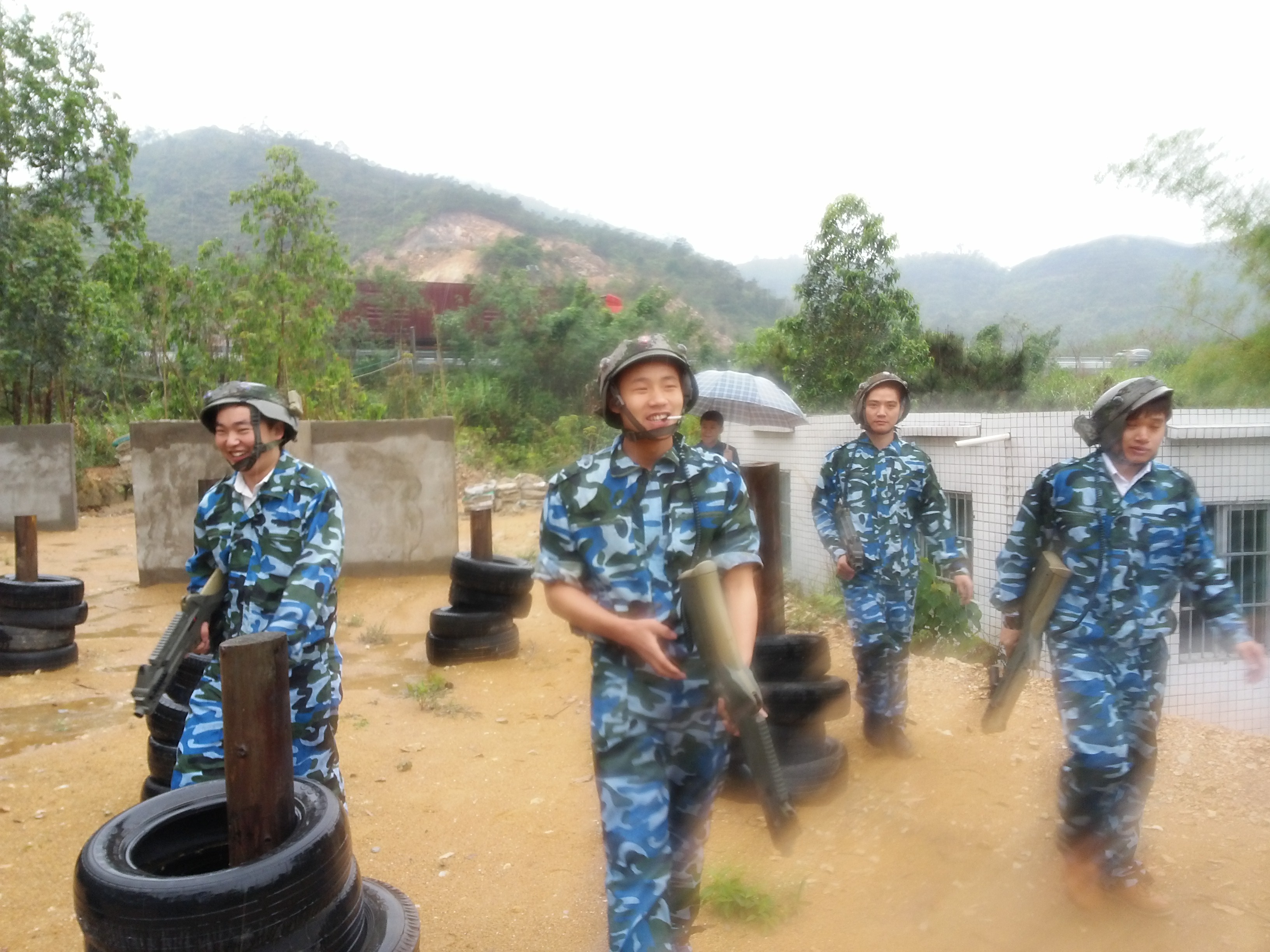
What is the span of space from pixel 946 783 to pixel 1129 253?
410 ft

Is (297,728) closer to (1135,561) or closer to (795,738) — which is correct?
(795,738)

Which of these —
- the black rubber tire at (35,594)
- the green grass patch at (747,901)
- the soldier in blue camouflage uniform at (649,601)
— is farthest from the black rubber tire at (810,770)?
the black rubber tire at (35,594)

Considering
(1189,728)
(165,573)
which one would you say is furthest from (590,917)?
(165,573)

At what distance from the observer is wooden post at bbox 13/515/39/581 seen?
7996 mm

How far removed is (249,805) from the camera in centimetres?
268

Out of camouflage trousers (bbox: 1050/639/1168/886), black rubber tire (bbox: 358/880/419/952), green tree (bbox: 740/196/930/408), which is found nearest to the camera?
black rubber tire (bbox: 358/880/419/952)

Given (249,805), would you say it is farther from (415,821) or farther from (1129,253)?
(1129,253)

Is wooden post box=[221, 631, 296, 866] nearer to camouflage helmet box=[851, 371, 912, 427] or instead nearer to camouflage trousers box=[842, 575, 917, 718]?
camouflage trousers box=[842, 575, 917, 718]

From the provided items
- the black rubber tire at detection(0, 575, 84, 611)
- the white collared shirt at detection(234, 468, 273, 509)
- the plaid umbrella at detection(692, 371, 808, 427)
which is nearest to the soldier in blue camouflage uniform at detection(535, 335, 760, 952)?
the white collared shirt at detection(234, 468, 273, 509)

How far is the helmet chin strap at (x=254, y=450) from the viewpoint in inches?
146

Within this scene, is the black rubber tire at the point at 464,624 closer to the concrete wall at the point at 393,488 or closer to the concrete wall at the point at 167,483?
the concrete wall at the point at 393,488

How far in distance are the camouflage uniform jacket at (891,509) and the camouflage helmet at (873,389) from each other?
0.44 feet

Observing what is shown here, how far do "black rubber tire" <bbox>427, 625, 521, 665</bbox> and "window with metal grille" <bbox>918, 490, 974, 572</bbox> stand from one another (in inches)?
157

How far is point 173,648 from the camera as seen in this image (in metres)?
3.66
